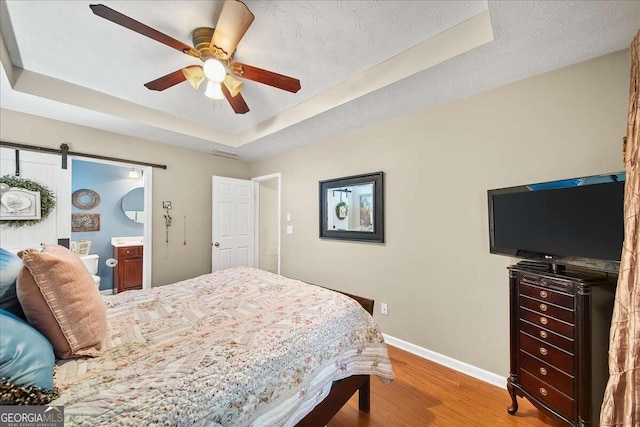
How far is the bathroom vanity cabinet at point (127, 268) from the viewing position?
411cm

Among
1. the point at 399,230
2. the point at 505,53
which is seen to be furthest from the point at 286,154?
the point at 505,53

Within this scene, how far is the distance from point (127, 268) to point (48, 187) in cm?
202

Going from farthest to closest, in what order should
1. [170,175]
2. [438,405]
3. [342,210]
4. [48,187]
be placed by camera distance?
1. [170,175]
2. [342,210]
3. [48,187]
4. [438,405]

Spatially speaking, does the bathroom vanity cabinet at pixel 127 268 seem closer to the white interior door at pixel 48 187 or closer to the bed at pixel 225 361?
the white interior door at pixel 48 187

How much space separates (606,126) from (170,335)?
2.92m

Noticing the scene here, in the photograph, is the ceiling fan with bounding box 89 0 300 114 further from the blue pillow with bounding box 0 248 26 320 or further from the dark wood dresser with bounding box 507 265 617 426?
the dark wood dresser with bounding box 507 265 617 426

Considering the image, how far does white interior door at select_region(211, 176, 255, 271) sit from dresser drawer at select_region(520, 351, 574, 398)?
12.2 feet

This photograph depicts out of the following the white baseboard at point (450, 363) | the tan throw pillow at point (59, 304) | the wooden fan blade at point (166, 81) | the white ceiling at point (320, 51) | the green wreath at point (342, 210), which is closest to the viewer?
the tan throw pillow at point (59, 304)

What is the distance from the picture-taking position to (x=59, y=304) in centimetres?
99

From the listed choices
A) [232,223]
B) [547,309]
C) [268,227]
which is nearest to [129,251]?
[232,223]

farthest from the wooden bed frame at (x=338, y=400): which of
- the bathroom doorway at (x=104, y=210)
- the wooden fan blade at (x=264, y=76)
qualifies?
the bathroom doorway at (x=104, y=210)

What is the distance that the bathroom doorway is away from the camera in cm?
406

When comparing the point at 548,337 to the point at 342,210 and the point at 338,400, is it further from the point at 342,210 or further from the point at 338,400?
the point at 342,210

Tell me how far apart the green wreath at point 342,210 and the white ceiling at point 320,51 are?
979 millimetres
